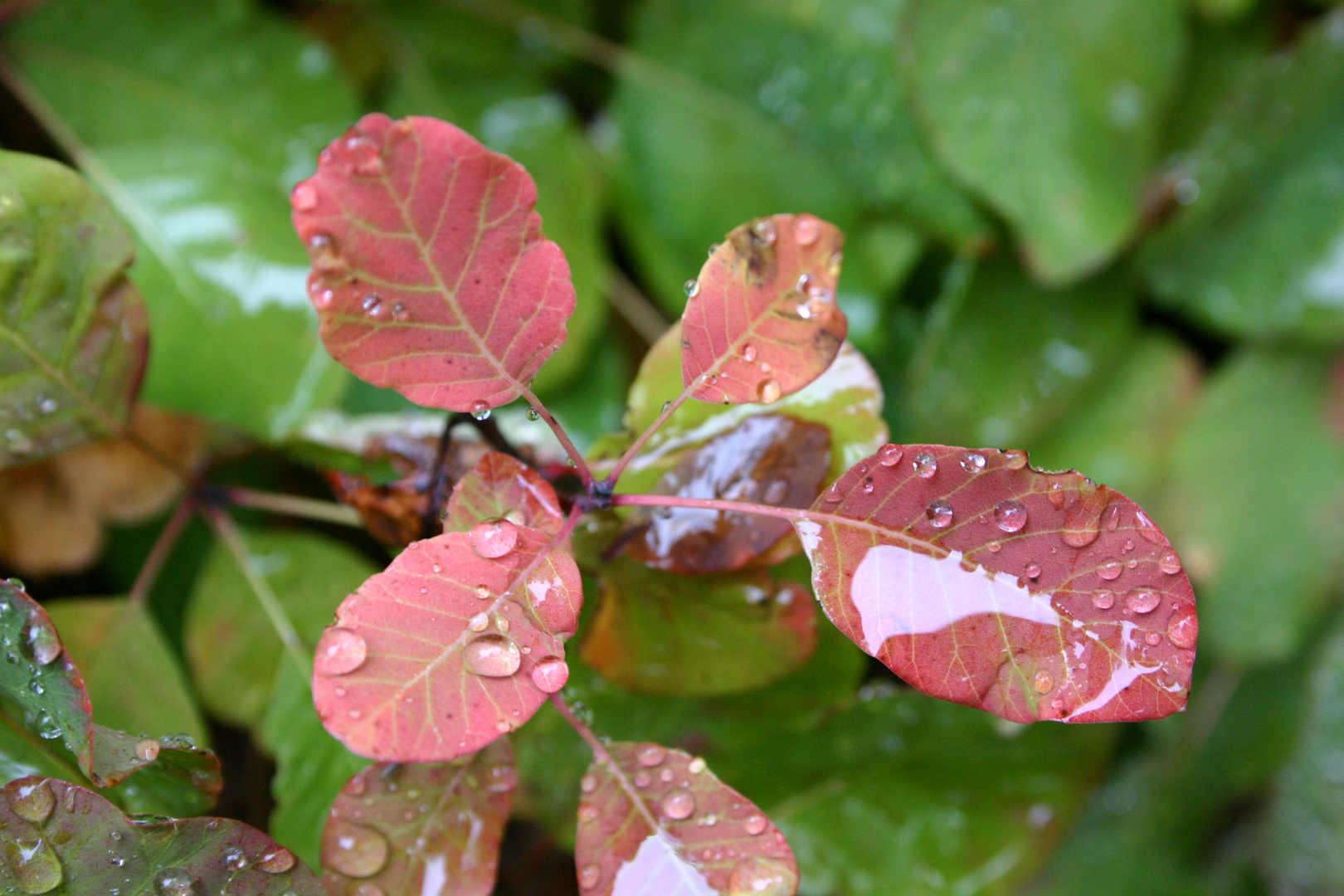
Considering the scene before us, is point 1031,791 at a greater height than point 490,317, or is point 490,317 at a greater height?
point 490,317

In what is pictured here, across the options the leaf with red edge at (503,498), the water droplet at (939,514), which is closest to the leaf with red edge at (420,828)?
the leaf with red edge at (503,498)

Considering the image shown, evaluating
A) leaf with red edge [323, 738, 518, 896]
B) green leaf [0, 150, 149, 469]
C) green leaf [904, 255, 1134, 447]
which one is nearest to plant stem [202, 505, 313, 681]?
green leaf [0, 150, 149, 469]

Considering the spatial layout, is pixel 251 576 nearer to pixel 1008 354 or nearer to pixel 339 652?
pixel 339 652

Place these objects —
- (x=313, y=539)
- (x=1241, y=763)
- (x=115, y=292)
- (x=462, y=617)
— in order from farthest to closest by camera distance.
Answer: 1. (x=1241, y=763)
2. (x=313, y=539)
3. (x=115, y=292)
4. (x=462, y=617)

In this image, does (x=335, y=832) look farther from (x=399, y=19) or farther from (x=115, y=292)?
(x=399, y=19)

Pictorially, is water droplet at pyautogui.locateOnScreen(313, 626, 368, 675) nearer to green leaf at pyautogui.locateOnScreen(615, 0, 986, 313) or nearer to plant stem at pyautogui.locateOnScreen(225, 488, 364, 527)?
plant stem at pyautogui.locateOnScreen(225, 488, 364, 527)

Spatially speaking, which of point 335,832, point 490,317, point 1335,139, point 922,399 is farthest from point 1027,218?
point 335,832
